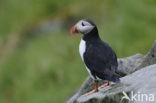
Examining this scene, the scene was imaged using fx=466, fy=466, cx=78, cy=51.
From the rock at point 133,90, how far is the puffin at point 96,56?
185mm

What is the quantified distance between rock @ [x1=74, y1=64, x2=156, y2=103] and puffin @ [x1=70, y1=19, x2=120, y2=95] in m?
0.19

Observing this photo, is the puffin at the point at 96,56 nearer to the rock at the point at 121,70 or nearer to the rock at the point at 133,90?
the rock at the point at 133,90

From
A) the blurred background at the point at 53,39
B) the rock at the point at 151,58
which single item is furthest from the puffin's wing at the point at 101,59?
the blurred background at the point at 53,39

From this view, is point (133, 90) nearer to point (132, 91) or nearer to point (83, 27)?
point (132, 91)

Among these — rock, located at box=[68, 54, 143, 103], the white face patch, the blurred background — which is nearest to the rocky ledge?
the white face patch

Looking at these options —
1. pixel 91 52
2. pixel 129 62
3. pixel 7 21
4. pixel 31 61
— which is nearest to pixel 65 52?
pixel 31 61

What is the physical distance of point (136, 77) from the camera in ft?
22.0

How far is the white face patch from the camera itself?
7.34 m

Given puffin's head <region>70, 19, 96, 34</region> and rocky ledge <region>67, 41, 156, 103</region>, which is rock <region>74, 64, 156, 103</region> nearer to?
rocky ledge <region>67, 41, 156, 103</region>

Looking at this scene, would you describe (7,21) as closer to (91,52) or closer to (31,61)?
(31,61)

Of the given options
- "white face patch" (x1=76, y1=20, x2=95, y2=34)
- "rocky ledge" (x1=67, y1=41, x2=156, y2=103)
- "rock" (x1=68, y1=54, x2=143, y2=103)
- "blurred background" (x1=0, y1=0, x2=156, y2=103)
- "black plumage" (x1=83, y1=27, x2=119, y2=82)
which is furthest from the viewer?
"blurred background" (x1=0, y1=0, x2=156, y2=103)

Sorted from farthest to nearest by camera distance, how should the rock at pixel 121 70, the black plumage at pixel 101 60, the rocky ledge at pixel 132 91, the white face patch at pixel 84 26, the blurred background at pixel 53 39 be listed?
the blurred background at pixel 53 39 < the rock at pixel 121 70 < the white face patch at pixel 84 26 < the black plumage at pixel 101 60 < the rocky ledge at pixel 132 91

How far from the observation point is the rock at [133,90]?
5.88 metres

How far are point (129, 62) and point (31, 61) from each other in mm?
7133
